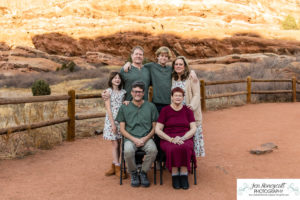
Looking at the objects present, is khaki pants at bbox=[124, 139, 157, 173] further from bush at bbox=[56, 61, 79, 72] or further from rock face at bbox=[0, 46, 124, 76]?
rock face at bbox=[0, 46, 124, 76]

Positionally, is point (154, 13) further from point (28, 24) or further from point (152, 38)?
point (28, 24)

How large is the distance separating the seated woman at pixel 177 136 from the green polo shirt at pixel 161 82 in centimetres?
32

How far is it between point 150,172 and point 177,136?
1.11 meters

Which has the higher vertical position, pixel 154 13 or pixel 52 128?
pixel 154 13

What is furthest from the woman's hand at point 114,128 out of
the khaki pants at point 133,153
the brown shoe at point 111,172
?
the brown shoe at point 111,172

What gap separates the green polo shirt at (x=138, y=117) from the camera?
160 inches

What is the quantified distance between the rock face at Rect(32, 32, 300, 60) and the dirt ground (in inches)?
725

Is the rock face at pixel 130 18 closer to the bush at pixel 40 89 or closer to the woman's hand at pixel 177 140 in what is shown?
the bush at pixel 40 89

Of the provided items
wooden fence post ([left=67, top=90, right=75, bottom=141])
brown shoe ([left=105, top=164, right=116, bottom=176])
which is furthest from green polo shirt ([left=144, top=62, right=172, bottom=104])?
wooden fence post ([left=67, top=90, right=75, bottom=141])

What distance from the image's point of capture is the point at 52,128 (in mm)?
6996

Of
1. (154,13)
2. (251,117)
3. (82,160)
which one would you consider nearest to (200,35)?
(154,13)

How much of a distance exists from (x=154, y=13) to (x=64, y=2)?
14.1 meters

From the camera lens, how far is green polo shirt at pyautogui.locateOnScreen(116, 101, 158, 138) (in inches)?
160

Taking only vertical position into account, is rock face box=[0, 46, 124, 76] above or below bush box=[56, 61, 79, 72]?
above
